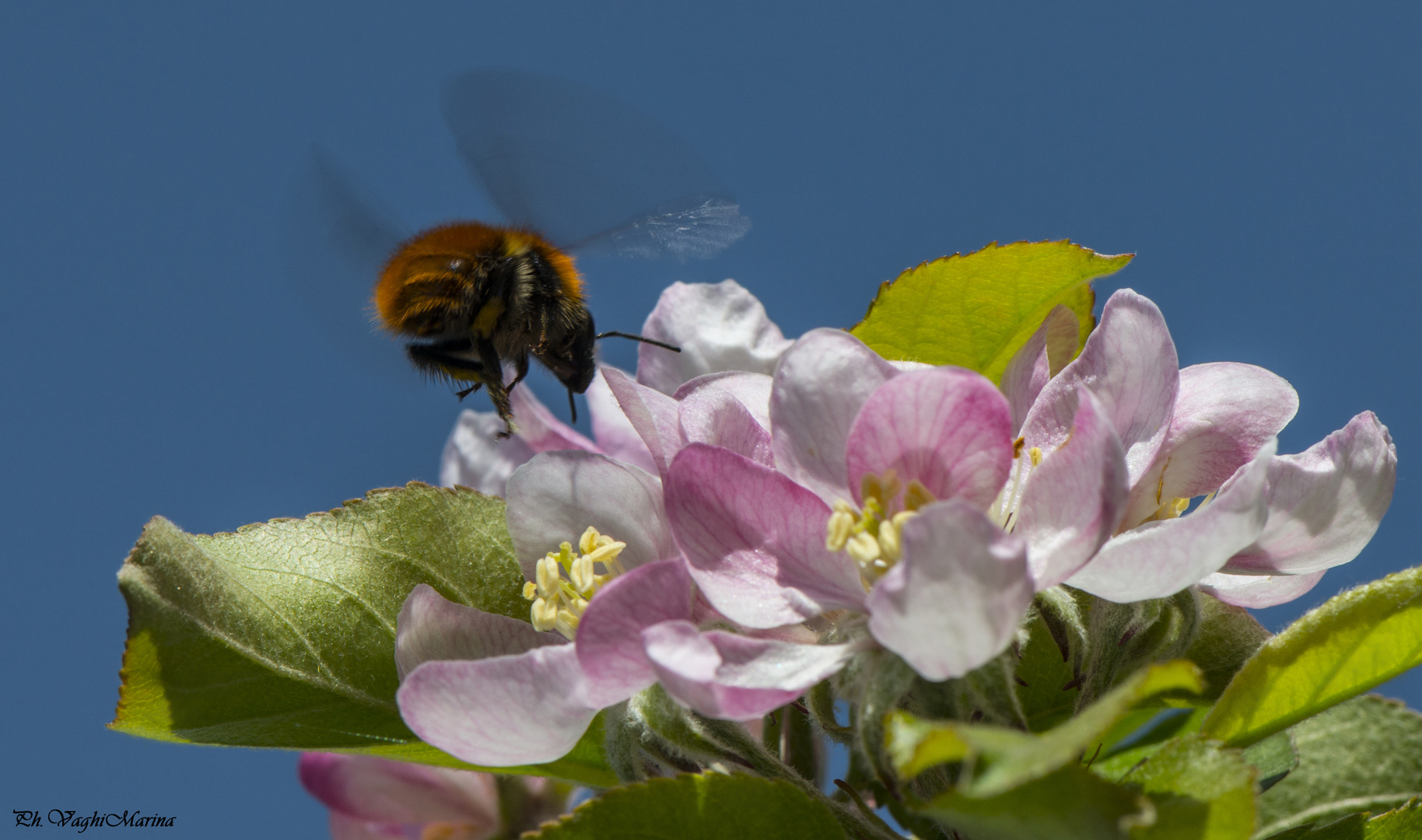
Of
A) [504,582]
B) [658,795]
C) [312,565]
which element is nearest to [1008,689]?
[658,795]

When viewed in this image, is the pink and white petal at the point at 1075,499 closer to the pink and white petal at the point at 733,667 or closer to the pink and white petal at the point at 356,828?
the pink and white petal at the point at 733,667

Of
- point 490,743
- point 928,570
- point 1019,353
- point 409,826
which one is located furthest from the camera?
point 409,826

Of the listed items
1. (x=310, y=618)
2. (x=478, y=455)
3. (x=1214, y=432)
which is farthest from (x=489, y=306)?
(x=1214, y=432)

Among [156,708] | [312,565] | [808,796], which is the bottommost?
[808,796]

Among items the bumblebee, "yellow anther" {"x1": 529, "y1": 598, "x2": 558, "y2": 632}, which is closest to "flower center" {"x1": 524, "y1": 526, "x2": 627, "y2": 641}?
"yellow anther" {"x1": 529, "y1": 598, "x2": 558, "y2": 632}

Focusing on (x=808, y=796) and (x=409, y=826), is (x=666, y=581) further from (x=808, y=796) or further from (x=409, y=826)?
(x=409, y=826)

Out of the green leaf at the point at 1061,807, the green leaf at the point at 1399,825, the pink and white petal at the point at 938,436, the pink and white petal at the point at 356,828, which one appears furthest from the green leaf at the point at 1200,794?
the pink and white petal at the point at 356,828

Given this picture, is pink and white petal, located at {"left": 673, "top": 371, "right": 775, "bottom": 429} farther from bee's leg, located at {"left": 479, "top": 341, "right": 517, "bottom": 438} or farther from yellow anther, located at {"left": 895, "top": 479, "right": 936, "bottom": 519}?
bee's leg, located at {"left": 479, "top": 341, "right": 517, "bottom": 438}
